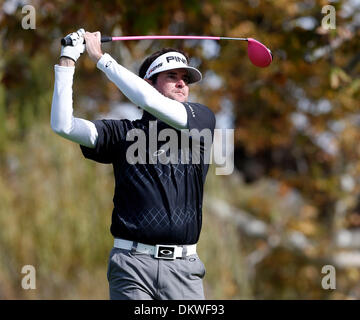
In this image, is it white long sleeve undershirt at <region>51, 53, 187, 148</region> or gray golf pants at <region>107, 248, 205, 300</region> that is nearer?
white long sleeve undershirt at <region>51, 53, 187, 148</region>

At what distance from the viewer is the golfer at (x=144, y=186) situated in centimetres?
423

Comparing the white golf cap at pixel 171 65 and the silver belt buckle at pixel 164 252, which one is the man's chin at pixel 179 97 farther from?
the silver belt buckle at pixel 164 252

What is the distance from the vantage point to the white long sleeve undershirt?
13.7 ft

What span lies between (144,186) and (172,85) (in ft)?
2.55

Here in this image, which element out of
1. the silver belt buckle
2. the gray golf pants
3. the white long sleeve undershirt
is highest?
the white long sleeve undershirt

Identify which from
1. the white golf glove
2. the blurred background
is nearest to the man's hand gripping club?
the white golf glove

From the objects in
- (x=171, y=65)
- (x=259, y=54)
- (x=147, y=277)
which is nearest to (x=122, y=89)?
(x=171, y=65)

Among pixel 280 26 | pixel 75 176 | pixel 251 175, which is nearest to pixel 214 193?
pixel 75 176

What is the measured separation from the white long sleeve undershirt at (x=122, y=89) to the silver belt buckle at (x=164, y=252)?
28.5 inches

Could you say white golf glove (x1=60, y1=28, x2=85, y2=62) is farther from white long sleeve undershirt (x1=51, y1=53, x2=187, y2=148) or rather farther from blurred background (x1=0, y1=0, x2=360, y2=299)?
blurred background (x1=0, y1=0, x2=360, y2=299)

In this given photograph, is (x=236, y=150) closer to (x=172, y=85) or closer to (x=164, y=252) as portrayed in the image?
(x=172, y=85)

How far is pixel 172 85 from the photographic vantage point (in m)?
4.74

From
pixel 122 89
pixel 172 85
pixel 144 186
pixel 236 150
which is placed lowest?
pixel 144 186

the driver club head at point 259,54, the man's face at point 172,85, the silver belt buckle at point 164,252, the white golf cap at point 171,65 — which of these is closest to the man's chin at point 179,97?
the man's face at point 172,85
